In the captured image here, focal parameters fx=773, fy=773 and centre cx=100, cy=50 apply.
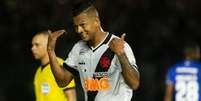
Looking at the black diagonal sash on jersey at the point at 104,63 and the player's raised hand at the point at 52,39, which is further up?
the player's raised hand at the point at 52,39

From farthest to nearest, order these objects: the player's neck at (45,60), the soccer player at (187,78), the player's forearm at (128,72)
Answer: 1. the soccer player at (187,78)
2. the player's neck at (45,60)
3. the player's forearm at (128,72)

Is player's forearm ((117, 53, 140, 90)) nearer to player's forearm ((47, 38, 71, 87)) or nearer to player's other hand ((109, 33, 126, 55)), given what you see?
player's other hand ((109, 33, 126, 55))

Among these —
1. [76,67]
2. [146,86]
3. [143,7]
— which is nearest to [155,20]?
[143,7]

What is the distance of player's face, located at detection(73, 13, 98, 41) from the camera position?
21.8 feet

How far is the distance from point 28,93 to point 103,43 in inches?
316

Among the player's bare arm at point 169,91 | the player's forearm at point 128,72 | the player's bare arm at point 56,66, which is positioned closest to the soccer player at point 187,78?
the player's bare arm at point 169,91

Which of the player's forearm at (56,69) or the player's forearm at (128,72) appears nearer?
the player's forearm at (128,72)

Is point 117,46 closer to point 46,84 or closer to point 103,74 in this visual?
point 103,74

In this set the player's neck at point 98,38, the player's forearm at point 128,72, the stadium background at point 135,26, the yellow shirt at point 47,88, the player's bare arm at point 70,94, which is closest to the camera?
the player's forearm at point 128,72

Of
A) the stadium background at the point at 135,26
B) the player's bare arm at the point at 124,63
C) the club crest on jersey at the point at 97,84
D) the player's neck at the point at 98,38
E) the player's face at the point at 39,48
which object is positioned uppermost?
the stadium background at the point at 135,26

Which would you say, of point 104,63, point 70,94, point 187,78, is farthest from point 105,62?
point 187,78

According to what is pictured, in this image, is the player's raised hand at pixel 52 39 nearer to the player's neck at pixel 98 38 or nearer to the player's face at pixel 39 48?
the player's neck at pixel 98 38

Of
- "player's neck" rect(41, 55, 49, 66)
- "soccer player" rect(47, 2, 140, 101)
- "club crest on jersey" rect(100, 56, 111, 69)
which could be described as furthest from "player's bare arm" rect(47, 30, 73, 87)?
"player's neck" rect(41, 55, 49, 66)

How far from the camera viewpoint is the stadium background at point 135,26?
15219mm
